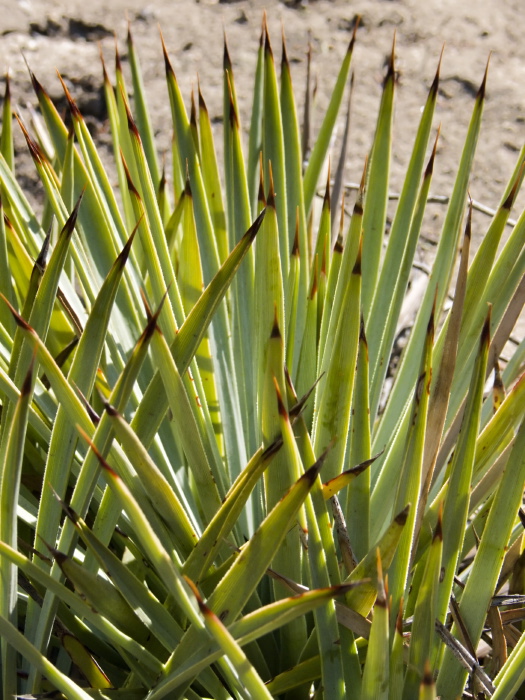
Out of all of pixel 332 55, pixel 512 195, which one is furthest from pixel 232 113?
pixel 332 55

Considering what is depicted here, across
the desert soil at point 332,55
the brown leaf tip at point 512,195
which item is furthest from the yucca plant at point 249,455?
the desert soil at point 332,55

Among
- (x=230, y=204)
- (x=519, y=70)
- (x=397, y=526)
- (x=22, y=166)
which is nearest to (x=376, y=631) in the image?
(x=397, y=526)

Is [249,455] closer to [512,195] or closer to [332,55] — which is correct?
[512,195]

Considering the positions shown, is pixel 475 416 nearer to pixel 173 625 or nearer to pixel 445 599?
pixel 445 599

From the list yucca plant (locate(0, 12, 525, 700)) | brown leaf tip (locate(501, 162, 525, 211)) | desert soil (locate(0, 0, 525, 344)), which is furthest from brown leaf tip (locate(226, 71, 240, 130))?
desert soil (locate(0, 0, 525, 344))

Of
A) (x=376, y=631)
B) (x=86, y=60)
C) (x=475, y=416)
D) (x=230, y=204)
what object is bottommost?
(x=376, y=631)

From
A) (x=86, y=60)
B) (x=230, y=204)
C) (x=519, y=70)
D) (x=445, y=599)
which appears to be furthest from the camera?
(x=519, y=70)

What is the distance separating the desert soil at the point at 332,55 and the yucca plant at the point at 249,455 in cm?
103

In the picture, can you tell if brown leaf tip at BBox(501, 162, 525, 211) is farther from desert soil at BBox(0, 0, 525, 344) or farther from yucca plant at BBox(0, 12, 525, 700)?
desert soil at BBox(0, 0, 525, 344)

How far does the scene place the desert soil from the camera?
2.10m

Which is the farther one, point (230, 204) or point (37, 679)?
point (230, 204)

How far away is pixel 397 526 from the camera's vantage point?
62 cm

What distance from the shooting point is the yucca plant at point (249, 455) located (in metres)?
0.64

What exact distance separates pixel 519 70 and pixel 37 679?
2.26 meters
